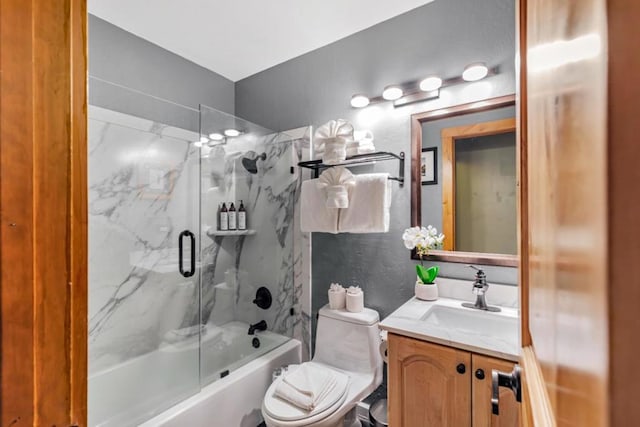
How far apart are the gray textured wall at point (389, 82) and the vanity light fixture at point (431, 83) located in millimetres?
70

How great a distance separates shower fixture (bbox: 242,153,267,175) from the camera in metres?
2.25

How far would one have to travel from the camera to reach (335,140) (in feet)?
5.73

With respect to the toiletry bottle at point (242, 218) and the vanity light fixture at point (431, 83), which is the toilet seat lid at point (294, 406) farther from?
the vanity light fixture at point (431, 83)

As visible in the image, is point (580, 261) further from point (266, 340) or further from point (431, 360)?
point (266, 340)

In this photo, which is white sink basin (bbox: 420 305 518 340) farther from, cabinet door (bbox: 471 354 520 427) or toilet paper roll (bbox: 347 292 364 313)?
toilet paper roll (bbox: 347 292 364 313)

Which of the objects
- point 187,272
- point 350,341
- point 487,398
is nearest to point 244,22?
point 187,272

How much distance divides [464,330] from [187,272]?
1734 mm

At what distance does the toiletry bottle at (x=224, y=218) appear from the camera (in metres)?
2.19

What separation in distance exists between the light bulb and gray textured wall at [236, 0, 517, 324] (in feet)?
0.18

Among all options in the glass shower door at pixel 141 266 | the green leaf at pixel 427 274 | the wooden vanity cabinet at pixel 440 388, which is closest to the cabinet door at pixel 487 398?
the wooden vanity cabinet at pixel 440 388

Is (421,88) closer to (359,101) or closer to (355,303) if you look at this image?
(359,101)

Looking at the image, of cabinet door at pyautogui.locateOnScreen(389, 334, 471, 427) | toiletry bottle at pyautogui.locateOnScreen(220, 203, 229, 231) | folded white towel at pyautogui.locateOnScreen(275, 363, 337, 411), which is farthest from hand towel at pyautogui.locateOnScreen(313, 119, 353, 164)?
folded white towel at pyautogui.locateOnScreen(275, 363, 337, 411)

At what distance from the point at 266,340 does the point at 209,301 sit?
0.50 meters

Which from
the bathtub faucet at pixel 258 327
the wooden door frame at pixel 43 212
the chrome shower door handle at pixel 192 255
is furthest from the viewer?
the bathtub faucet at pixel 258 327
